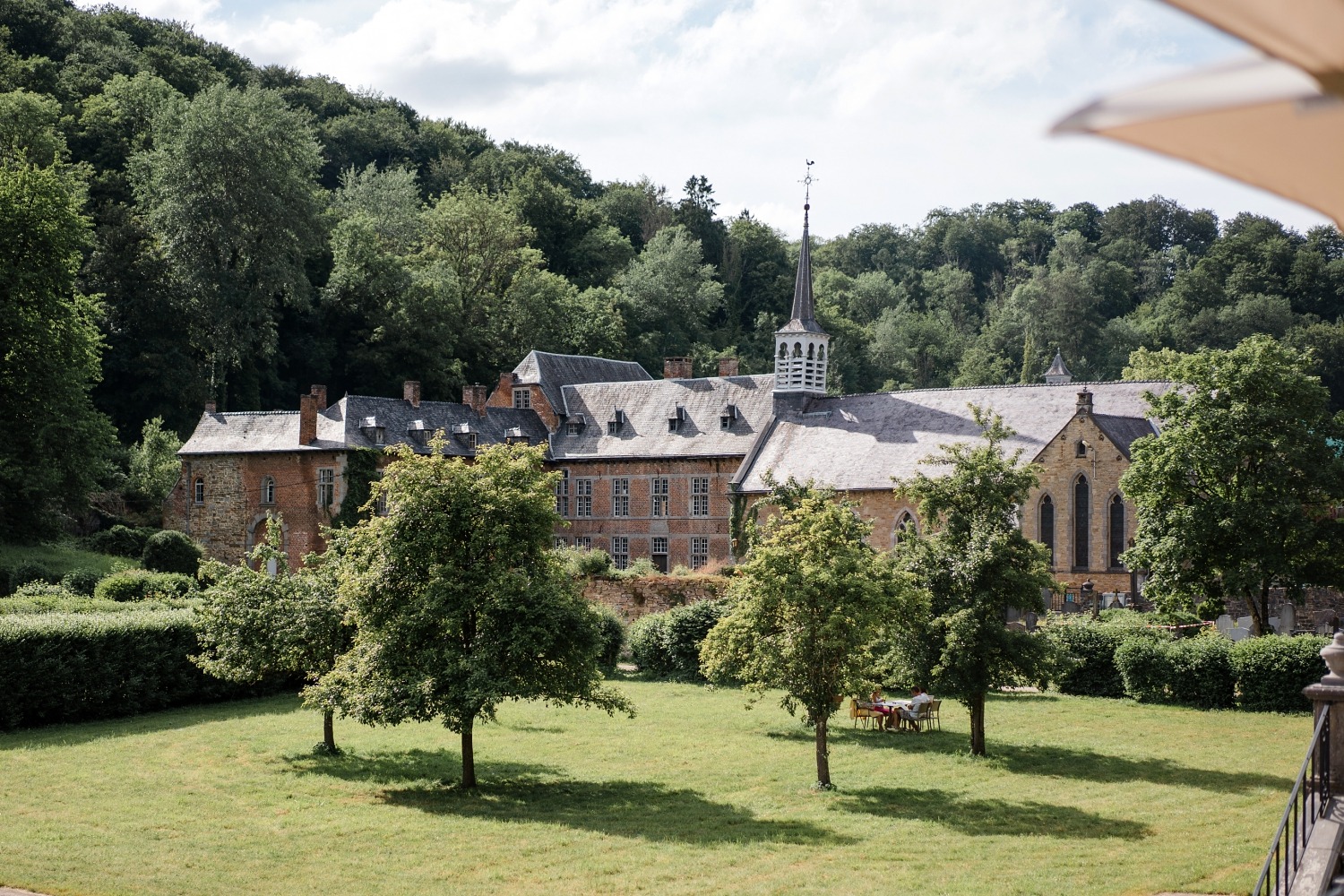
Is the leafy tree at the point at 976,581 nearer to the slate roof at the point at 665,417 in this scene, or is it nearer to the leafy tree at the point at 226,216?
the slate roof at the point at 665,417

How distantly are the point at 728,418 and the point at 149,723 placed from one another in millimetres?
31250

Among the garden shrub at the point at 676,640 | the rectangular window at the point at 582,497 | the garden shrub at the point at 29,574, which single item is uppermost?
the rectangular window at the point at 582,497

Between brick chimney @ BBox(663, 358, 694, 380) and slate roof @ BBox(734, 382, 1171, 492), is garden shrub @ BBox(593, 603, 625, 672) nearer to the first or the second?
slate roof @ BBox(734, 382, 1171, 492)

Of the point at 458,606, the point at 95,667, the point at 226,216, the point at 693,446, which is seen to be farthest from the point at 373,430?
the point at 458,606

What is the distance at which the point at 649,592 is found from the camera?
4066 centimetres

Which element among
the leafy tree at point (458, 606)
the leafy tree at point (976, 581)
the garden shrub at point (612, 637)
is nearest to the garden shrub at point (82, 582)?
the garden shrub at point (612, 637)

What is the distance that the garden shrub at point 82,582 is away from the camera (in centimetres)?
4034

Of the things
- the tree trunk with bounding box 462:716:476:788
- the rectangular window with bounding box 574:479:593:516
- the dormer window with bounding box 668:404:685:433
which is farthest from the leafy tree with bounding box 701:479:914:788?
the rectangular window with bounding box 574:479:593:516

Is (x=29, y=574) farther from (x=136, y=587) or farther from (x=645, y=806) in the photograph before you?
(x=645, y=806)

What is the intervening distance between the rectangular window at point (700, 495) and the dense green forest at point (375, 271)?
745 inches

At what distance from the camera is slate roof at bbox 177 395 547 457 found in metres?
A: 52.4

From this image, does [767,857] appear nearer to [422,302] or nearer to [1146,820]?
[1146,820]

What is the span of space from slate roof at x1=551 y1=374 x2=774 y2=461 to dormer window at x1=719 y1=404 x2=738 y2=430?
0.13 m

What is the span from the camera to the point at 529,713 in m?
30.5
